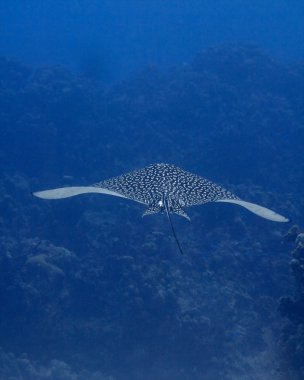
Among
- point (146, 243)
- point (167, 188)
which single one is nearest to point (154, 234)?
point (146, 243)

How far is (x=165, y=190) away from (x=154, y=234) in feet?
16.1

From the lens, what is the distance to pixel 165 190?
5941 millimetres

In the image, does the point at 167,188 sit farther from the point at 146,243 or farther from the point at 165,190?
the point at 146,243

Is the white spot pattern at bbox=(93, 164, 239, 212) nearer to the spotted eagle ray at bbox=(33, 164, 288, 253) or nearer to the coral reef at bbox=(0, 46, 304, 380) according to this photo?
the spotted eagle ray at bbox=(33, 164, 288, 253)

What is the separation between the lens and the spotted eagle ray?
18.1ft

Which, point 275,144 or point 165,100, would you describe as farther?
point 165,100

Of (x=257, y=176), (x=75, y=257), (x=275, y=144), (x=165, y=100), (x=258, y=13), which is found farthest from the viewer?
(x=258, y=13)

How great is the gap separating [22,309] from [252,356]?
5.77m

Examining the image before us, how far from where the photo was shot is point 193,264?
10555 mm

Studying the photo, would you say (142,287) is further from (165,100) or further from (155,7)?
(155,7)

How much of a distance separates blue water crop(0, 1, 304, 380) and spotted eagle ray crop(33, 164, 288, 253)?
2587mm

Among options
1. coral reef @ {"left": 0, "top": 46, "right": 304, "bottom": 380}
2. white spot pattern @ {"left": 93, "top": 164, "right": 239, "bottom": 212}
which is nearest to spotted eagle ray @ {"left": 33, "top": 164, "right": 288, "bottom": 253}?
white spot pattern @ {"left": 93, "top": 164, "right": 239, "bottom": 212}

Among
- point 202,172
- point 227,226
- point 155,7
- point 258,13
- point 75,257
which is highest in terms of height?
point 155,7

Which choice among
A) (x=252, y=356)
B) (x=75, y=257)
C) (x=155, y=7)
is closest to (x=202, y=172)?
(x=75, y=257)
